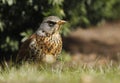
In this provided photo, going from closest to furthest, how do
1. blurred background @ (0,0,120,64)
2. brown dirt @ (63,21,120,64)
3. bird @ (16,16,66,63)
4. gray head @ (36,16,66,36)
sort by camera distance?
1. bird @ (16,16,66,63)
2. gray head @ (36,16,66,36)
3. blurred background @ (0,0,120,64)
4. brown dirt @ (63,21,120,64)

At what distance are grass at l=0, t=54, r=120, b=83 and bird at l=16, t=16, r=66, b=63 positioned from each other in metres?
0.37

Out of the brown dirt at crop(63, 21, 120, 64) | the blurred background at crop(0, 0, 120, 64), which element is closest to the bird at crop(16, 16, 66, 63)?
the blurred background at crop(0, 0, 120, 64)

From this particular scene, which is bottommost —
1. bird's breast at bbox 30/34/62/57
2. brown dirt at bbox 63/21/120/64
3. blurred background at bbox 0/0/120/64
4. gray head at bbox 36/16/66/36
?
brown dirt at bbox 63/21/120/64

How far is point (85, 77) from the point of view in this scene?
623 centimetres

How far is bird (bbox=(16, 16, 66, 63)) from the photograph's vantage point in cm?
822

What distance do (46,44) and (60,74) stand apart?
151cm

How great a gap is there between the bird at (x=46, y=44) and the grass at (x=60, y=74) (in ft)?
1.20

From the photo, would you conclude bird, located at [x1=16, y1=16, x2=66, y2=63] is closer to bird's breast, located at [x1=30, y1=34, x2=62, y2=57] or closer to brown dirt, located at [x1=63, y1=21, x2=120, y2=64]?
bird's breast, located at [x1=30, y1=34, x2=62, y2=57]

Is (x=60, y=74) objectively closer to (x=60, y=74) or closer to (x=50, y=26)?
(x=60, y=74)

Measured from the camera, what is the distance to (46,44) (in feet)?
27.0

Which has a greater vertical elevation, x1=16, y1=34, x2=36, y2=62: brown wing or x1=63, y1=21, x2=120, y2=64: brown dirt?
x1=16, y1=34, x2=36, y2=62: brown wing

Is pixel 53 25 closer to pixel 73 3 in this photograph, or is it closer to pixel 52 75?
pixel 52 75

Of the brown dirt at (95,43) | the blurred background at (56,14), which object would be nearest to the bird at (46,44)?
the blurred background at (56,14)

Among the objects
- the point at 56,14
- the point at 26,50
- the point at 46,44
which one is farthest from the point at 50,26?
the point at 56,14
